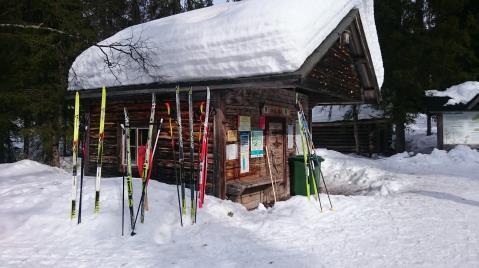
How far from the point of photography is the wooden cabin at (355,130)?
24.5 meters

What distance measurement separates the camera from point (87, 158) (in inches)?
435

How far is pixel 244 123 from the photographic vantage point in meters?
9.27

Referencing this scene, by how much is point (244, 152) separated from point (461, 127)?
592 inches

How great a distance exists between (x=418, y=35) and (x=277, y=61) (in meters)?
17.1

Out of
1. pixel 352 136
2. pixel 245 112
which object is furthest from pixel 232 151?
pixel 352 136

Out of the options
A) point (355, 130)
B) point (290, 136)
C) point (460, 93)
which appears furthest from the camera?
point (355, 130)

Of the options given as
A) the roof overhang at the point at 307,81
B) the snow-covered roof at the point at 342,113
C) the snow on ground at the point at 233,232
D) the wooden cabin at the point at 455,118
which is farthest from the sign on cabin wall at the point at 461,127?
the snow on ground at the point at 233,232

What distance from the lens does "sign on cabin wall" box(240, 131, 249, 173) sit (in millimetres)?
9258

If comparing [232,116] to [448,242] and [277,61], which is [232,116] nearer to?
[277,61]

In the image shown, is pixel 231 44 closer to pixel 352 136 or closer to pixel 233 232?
pixel 233 232

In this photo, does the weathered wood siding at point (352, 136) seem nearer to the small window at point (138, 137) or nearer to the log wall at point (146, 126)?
the small window at point (138, 137)

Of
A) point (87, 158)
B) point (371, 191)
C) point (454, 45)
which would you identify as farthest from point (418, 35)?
point (87, 158)

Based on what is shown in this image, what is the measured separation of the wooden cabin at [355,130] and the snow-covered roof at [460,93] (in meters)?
3.26

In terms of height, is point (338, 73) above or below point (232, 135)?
above
